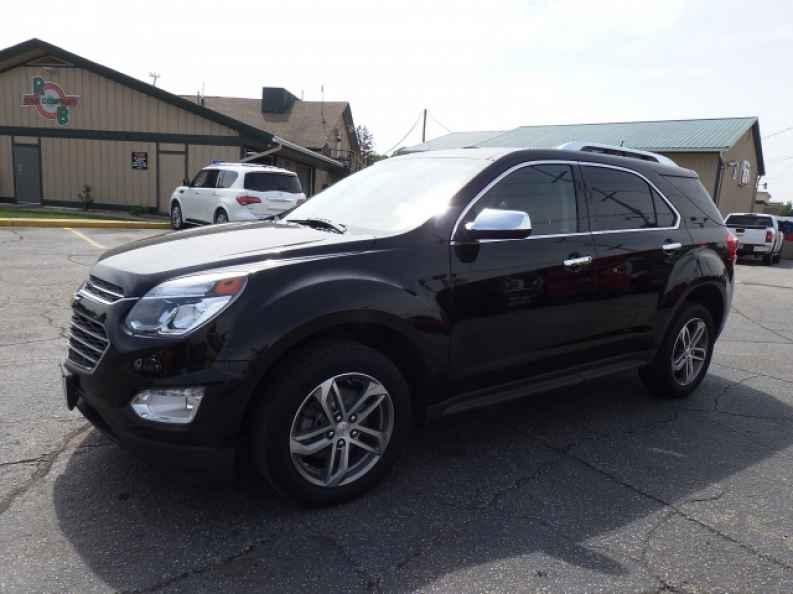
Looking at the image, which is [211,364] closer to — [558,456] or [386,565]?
[386,565]

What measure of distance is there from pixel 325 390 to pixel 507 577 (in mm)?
1111

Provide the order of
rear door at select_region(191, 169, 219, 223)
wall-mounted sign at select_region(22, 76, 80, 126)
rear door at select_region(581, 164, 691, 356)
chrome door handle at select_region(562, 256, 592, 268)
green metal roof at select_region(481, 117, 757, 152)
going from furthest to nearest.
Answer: green metal roof at select_region(481, 117, 757, 152)
wall-mounted sign at select_region(22, 76, 80, 126)
rear door at select_region(191, 169, 219, 223)
rear door at select_region(581, 164, 691, 356)
chrome door handle at select_region(562, 256, 592, 268)

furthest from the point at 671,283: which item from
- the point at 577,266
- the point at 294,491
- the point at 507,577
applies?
the point at 294,491

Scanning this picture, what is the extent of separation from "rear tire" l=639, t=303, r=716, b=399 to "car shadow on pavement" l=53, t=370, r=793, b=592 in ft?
2.04

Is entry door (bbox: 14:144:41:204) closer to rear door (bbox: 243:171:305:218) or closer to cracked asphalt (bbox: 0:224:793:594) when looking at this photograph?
rear door (bbox: 243:171:305:218)

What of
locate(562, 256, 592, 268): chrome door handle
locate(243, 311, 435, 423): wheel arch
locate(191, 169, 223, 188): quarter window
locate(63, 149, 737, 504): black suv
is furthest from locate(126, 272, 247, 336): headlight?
locate(191, 169, 223, 188): quarter window

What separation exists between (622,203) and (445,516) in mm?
2495

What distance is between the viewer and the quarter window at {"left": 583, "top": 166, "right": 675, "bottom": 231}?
4086 millimetres

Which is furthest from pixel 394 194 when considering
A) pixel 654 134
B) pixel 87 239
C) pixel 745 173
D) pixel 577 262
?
pixel 745 173

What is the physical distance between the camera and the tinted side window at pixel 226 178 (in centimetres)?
1461

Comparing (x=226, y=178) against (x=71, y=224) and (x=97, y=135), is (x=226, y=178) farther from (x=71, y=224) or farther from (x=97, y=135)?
(x=97, y=135)

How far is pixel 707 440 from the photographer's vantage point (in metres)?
4.09

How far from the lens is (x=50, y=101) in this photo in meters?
22.1

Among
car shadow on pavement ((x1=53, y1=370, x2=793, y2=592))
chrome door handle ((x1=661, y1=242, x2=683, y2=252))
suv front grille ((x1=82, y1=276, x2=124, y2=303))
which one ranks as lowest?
car shadow on pavement ((x1=53, y1=370, x2=793, y2=592))
